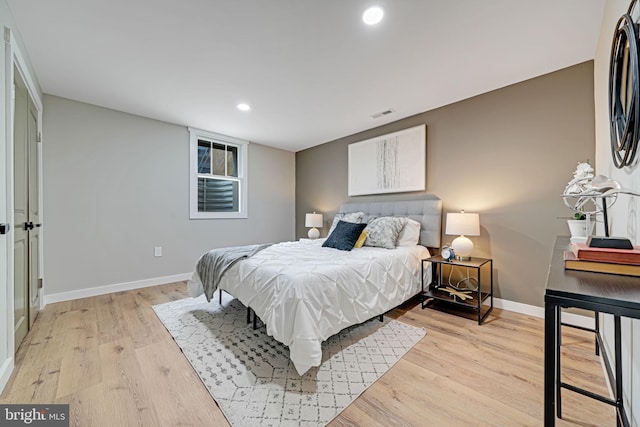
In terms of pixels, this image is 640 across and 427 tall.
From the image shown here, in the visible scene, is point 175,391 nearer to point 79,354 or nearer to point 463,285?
point 79,354

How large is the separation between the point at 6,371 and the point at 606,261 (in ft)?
10.0

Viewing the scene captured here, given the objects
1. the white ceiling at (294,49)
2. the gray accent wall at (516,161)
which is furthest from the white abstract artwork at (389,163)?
the white ceiling at (294,49)

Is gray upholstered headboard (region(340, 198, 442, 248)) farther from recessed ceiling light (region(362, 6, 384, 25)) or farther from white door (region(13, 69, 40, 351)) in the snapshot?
white door (region(13, 69, 40, 351))

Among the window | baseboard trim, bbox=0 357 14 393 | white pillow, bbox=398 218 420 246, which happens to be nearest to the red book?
white pillow, bbox=398 218 420 246

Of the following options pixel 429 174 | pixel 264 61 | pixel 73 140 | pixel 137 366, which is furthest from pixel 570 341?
pixel 73 140

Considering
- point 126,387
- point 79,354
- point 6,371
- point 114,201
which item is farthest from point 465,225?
point 114,201

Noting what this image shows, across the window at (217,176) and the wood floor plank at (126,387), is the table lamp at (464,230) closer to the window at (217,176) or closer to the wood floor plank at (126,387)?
the wood floor plank at (126,387)

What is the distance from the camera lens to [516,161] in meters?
2.62

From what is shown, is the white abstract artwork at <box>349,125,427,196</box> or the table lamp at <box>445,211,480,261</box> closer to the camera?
the table lamp at <box>445,211,480,261</box>

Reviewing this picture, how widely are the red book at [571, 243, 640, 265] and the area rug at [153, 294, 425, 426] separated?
1295 millimetres

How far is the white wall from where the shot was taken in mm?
1057

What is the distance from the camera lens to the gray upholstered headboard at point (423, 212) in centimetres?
312

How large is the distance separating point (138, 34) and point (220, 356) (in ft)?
8.21

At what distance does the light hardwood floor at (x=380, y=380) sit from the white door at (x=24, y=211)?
9.7 inches
